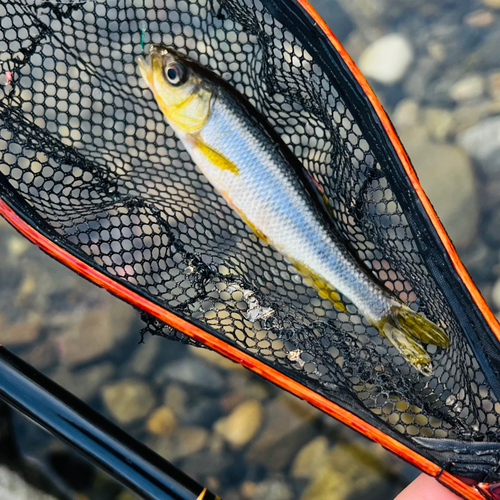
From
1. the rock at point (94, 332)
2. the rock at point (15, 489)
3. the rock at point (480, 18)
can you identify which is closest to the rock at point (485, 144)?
the rock at point (480, 18)

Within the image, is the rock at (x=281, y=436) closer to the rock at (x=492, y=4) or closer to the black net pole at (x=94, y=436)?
the black net pole at (x=94, y=436)

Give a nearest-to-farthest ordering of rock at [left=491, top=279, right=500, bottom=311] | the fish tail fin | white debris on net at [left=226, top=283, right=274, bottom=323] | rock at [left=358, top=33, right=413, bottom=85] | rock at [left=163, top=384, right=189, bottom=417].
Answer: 1. the fish tail fin
2. white debris on net at [left=226, top=283, right=274, bottom=323]
3. rock at [left=163, top=384, right=189, bottom=417]
4. rock at [left=491, top=279, right=500, bottom=311]
5. rock at [left=358, top=33, right=413, bottom=85]

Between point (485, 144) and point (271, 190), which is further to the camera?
point (485, 144)

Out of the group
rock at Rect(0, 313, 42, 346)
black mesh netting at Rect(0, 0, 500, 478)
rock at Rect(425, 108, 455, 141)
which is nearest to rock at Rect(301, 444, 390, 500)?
black mesh netting at Rect(0, 0, 500, 478)

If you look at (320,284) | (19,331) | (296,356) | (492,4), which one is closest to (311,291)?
(320,284)

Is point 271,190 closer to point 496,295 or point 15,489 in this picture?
point 496,295

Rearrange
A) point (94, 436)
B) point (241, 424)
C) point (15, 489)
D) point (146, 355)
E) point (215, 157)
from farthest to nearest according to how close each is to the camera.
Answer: point (146, 355) < point (241, 424) < point (15, 489) < point (215, 157) < point (94, 436)

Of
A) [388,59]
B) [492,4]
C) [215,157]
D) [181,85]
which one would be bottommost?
[215,157]

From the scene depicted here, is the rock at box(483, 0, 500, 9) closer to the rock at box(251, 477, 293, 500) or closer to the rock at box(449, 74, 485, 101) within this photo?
the rock at box(449, 74, 485, 101)
